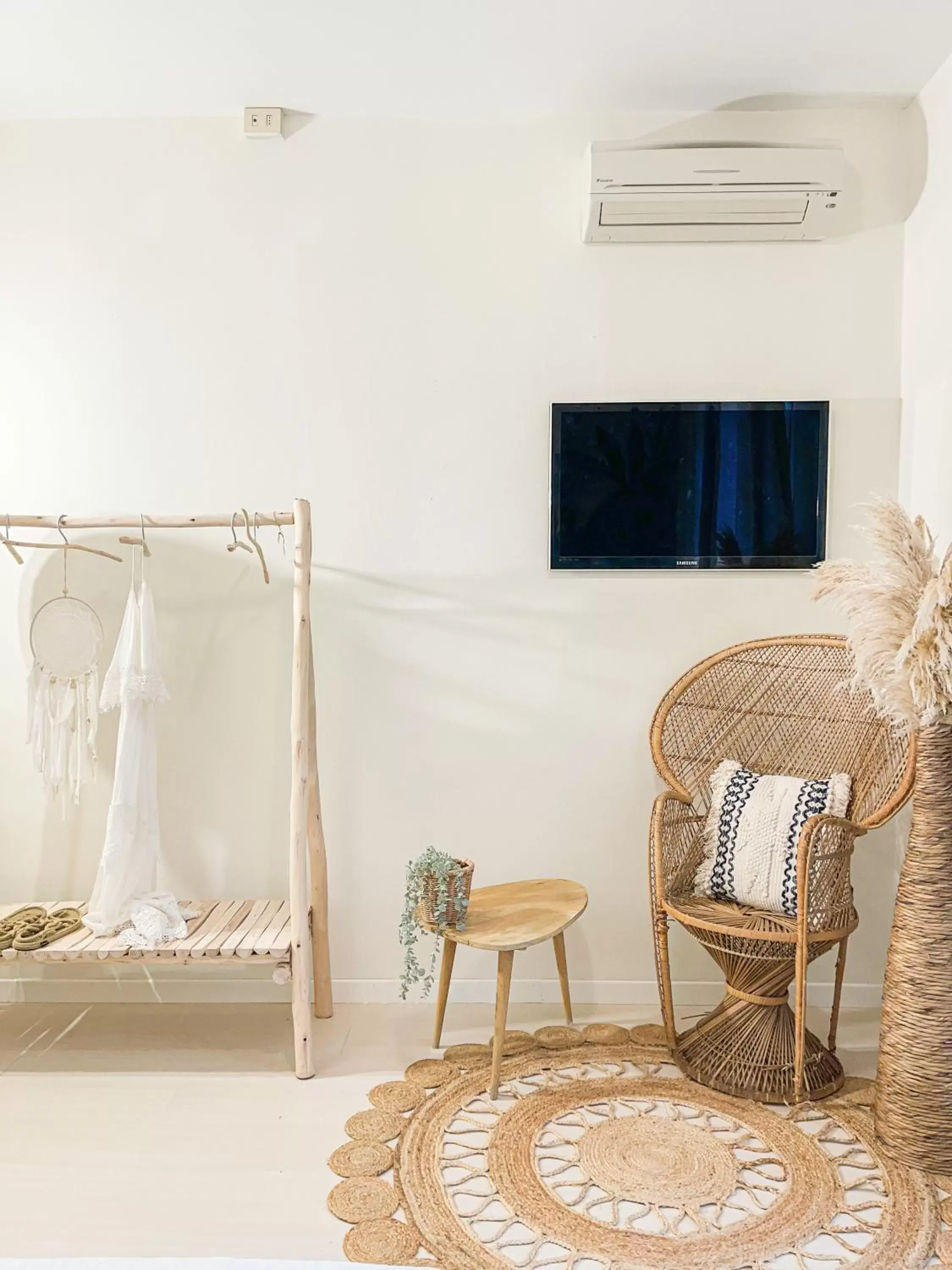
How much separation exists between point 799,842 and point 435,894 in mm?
912

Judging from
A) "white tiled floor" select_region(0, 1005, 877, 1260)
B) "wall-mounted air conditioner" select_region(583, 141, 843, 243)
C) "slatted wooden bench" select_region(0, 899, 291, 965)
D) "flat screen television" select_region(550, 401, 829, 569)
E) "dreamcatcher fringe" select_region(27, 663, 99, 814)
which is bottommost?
"white tiled floor" select_region(0, 1005, 877, 1260)

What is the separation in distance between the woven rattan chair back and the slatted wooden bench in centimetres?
118

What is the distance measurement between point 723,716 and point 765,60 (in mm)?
1818

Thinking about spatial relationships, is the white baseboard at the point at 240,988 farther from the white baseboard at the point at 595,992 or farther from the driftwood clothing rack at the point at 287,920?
the driftwood clothing rack at the point at 287,920

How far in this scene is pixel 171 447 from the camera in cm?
296

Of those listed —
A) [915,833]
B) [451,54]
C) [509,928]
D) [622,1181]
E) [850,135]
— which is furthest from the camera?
[850,135]

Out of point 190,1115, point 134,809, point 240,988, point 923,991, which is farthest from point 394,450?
point 923,991

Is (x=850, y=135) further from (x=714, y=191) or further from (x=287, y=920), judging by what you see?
(x=287, y=920)

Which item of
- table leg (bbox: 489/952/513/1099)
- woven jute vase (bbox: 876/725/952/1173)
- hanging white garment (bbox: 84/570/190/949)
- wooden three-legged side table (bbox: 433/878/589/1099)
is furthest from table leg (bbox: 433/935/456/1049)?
woven jute vase (bbox: 876/725/952/1173)

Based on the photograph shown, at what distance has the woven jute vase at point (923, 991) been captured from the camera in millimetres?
2107

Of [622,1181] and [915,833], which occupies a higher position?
[915,833]

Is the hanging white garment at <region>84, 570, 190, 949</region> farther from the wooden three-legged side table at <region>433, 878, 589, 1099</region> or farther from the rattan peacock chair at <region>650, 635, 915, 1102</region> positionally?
the rattan peacock chair at <region>650, 635, 915, 1102</region>

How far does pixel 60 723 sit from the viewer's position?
274 cm

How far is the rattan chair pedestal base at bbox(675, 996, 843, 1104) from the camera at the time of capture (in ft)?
7.93
